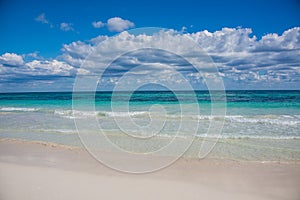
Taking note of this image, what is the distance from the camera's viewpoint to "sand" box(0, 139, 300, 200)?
5371 mm

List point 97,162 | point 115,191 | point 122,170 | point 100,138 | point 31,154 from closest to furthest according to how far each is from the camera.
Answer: point 115,191, point 122,170, point 97,162, point 31,154, point 100,138

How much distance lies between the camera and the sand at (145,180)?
5371 millimetres

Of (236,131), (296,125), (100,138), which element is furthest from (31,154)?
(296,125)

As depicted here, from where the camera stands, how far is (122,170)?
7.11 meters

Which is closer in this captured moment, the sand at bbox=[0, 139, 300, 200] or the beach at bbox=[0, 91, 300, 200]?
the sand at bbox=[0, 139, 300, 200]

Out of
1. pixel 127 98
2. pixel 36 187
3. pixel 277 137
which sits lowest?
pixel 36 187

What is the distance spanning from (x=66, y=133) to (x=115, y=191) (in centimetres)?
833

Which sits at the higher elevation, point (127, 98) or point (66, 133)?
point (127, 98)

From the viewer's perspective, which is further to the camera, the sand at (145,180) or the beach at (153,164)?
the beach at (153,164)

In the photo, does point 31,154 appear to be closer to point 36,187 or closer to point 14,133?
point 36,187

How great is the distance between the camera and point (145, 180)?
6.20 meters

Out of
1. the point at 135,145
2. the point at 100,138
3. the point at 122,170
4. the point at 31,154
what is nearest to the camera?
the point at 122,170

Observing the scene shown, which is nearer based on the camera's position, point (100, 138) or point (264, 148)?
point (264, 148)

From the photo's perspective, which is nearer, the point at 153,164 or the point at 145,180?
the point at 145,180
